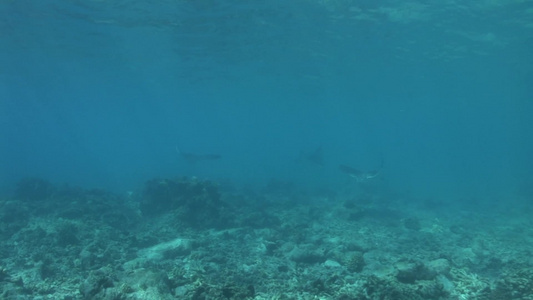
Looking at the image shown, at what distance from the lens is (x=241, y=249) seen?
42.4 ft

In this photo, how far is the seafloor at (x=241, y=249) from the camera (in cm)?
800

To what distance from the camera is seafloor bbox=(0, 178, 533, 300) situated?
8.00 metres

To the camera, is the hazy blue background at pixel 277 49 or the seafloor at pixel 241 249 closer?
the seafloor at pixel 241 249

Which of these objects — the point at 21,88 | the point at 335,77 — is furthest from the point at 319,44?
the point at 21,88

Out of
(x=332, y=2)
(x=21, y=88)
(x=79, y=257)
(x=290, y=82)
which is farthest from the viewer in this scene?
(x=21, y=88)

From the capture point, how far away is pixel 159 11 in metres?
21.1

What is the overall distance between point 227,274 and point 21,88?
59163 millimetres

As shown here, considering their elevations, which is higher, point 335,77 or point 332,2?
point 332,2

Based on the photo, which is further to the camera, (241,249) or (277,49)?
(277,49)

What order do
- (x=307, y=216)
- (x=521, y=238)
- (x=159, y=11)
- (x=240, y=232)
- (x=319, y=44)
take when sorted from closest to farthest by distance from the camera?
(x=240, y=232)
(x=521, y=238)
(x=307, y=216)
(x=159, y=11)
(x=319, y=44)

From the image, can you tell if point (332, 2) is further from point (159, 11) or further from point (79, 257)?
point (79, 257)

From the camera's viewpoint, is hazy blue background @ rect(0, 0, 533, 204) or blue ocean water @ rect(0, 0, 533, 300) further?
hazy blue background @ rect(0, 0, 533, 204)

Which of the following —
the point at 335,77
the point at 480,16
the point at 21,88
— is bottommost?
the point at 21,88

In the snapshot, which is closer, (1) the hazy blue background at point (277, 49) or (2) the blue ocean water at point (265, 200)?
(2) the blue ocean water at point (265, 200)
